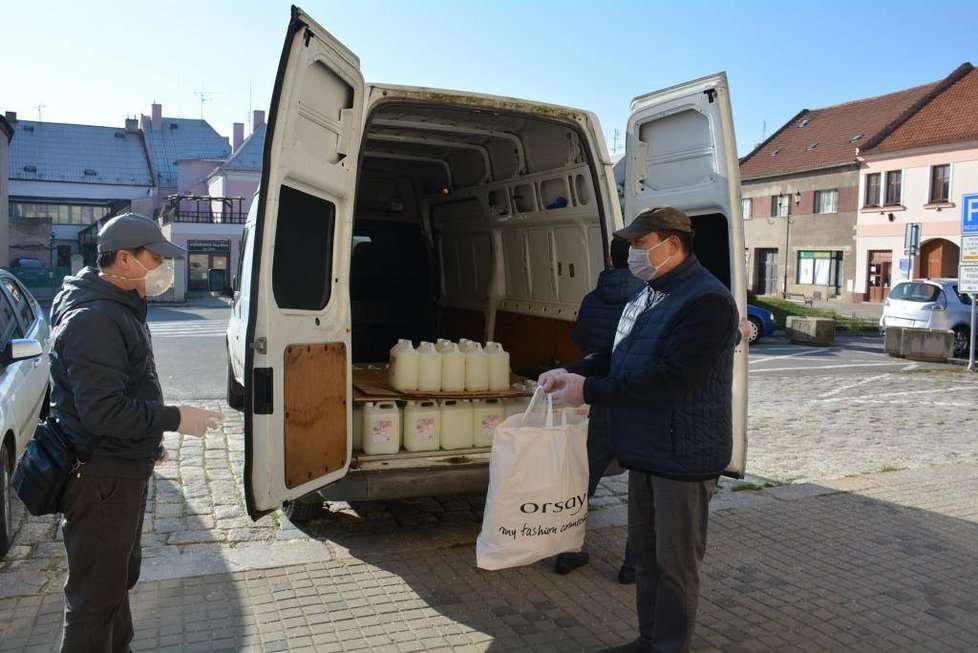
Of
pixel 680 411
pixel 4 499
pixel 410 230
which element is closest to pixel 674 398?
pixel 680 411

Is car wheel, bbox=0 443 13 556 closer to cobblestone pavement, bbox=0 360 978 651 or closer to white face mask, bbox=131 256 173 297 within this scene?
cobblestone pavement, bbox=0 360 978 651

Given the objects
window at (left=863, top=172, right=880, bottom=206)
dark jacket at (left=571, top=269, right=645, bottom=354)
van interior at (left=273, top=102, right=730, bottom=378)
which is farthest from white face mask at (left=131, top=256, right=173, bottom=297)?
window at (left=863, top=172, right=880, bottom=206)

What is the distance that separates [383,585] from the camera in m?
4.58

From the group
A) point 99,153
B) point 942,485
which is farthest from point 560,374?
point 99,153

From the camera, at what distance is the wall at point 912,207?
34.2m

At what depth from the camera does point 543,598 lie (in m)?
4.48

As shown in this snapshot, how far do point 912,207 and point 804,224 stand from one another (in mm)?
6392

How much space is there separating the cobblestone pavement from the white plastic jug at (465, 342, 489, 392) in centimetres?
95

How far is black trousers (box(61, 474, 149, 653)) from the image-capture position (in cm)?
298

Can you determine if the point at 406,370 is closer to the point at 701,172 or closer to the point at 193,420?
the point at 701,172

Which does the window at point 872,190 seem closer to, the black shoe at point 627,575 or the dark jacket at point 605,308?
the dark jacket at point 605,308

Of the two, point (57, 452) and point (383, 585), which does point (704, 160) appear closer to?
point (383, 585)

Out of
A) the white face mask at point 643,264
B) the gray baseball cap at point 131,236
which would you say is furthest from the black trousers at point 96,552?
the white face mask at point 643,264

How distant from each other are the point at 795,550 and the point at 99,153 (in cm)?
6533
